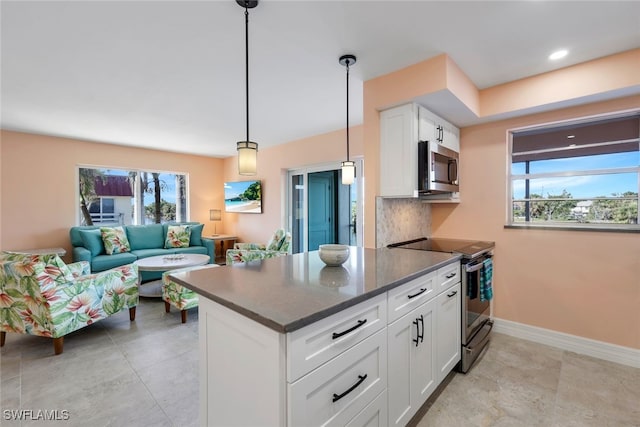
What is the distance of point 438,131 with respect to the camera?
2.73 m

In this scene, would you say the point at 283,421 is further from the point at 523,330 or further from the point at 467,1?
the point at 523,330

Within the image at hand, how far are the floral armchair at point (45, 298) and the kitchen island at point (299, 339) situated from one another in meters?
1.75

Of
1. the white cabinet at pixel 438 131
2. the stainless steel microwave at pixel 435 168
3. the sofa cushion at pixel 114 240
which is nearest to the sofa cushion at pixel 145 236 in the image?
the sofa cushion at pixel 114 240

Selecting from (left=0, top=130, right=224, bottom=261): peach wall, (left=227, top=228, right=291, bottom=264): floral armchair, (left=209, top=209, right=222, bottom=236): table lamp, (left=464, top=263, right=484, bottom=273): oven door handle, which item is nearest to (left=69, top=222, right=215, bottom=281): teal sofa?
(left=0, top=130, right=224, bottom=261): peach wall

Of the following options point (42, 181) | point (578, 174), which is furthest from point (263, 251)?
point (42, 181)

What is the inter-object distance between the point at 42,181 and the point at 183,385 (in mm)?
4656

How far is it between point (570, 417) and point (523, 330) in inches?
45.7

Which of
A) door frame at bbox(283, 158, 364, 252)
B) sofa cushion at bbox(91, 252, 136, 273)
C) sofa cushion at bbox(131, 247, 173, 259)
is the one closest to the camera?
sofa cushion at bbox(91, 252, 136, 273)

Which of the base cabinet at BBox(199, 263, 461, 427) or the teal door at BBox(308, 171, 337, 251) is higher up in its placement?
the teal door at BBox(308, 171, 337, 251)

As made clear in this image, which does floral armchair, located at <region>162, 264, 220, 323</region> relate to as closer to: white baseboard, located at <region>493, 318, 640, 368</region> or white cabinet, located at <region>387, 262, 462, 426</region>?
white cabinet, located at <region>387, 262, 462, 426</region>

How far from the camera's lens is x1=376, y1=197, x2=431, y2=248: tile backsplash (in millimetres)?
2664

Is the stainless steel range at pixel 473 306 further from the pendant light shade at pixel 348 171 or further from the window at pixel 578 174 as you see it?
the pendant light shade at pixel 348 171

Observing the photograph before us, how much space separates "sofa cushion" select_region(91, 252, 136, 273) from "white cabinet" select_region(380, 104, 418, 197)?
4208 mm

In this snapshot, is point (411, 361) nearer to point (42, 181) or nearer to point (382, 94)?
point (382, 94)
